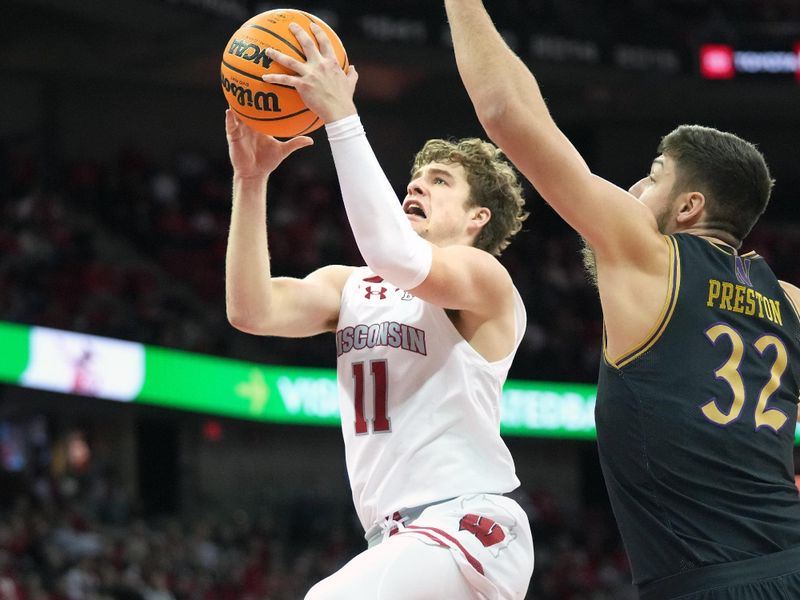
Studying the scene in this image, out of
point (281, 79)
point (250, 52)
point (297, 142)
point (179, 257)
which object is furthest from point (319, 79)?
point (179, 257)

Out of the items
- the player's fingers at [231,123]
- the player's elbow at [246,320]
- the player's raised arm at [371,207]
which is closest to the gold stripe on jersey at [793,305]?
the player's raised arm at [371,207]

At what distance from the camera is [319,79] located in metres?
3.59

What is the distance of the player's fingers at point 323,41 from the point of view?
3.71 m

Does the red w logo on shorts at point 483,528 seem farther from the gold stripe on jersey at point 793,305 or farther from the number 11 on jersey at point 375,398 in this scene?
the gold stripe on jersey at point 793,305

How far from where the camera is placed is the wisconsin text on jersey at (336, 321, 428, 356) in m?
4.04

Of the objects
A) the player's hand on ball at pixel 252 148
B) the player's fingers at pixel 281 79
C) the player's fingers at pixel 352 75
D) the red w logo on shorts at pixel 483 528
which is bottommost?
the red w logo on shorts at pixel 483 528

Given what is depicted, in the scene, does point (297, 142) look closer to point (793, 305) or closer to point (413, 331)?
point (413, 331)

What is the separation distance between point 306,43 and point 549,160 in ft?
3.56

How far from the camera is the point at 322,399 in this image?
51.0 ft

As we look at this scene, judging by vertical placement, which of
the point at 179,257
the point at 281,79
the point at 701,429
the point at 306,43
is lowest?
the point at 701,429

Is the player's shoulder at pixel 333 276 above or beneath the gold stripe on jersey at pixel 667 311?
Result: above

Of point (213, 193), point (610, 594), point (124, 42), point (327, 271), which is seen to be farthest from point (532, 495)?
point (327, 271)

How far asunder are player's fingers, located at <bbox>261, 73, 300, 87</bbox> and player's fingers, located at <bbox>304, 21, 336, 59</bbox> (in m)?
0.13

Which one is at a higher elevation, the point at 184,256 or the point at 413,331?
the point at 184,256
